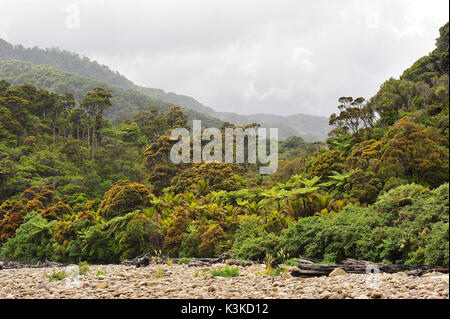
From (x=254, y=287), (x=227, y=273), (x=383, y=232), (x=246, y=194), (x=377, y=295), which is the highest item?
(x=246, y=194)

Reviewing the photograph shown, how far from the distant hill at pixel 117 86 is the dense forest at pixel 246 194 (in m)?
37.9

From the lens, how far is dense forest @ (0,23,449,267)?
21.1 feet

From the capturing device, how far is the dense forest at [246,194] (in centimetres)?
643

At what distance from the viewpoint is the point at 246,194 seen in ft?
47.4


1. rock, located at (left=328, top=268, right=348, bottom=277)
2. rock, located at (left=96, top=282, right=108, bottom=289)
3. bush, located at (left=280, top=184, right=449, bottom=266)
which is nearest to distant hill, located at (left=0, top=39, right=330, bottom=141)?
bush, located at (left=280, top=184, right=449, bottom=266)

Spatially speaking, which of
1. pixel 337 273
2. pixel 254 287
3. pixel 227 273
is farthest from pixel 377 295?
pixel 227 273

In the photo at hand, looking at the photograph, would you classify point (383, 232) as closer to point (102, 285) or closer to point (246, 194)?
point (102, 285)

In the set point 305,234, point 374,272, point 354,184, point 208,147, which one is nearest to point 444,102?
point 374,272

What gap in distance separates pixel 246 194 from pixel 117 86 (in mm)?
90744

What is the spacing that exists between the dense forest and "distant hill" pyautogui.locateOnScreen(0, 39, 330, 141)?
37909 mm

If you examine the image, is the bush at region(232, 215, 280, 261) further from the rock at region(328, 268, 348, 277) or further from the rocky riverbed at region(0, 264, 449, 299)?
the rock at region(328, 268, 348, 277)

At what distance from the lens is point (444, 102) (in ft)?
13.3

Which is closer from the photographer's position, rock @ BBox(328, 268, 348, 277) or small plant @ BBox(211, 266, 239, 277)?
rock @ BBox(328, 268, 348, 277)

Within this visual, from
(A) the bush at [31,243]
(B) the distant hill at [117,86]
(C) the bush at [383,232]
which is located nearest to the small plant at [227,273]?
(C) the bush at [383,232]
